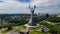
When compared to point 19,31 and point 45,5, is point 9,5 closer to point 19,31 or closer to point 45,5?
point 19,31

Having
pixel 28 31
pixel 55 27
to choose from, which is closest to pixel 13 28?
pixel 28 31

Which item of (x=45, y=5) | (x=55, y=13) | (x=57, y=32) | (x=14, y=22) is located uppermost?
(x=45, y=5)

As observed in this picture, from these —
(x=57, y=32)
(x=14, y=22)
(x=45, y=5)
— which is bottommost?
(x=57, y=32)

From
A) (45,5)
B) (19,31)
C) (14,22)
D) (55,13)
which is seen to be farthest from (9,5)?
(55,13)

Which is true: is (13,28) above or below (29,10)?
below

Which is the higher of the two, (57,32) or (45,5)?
(45,5)

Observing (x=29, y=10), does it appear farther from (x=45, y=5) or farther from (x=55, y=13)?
(x=55, y=13)
